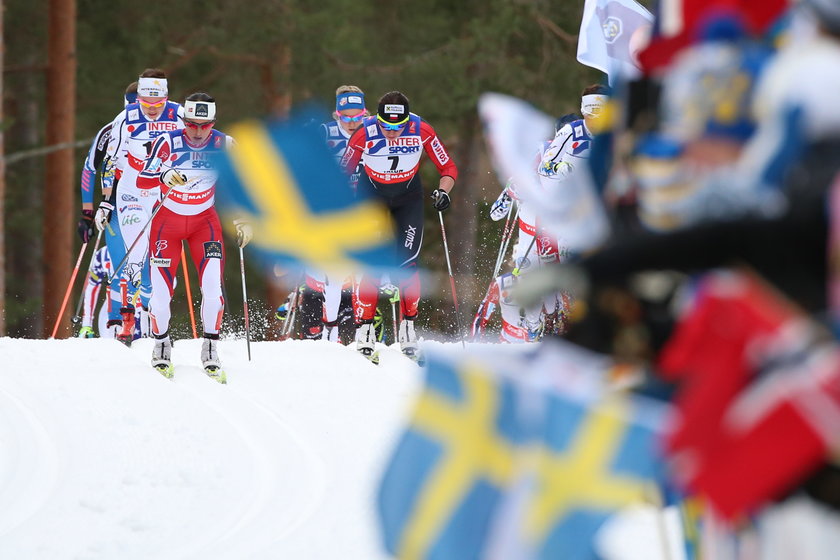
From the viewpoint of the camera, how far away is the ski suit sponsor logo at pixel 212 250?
959 cm

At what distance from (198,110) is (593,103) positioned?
3248 mm

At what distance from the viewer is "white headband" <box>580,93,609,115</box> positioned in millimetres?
10766

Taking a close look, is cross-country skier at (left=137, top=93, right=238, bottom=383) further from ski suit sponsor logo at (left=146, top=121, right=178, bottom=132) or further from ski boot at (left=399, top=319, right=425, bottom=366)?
ski boot at (left=399, top=319, right=425, bottom=366)

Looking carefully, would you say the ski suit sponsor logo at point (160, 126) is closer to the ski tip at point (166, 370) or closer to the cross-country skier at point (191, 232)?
the cross-country skier at point (191, 232)

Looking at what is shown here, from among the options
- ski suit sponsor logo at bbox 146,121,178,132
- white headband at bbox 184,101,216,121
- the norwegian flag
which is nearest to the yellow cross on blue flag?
the norwegian flag

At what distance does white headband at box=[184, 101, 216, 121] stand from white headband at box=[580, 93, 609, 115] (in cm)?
313

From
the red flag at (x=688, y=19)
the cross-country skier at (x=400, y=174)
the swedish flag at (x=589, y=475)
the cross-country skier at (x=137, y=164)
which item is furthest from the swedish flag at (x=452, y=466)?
the cross-country skier at (x=137, y=164)

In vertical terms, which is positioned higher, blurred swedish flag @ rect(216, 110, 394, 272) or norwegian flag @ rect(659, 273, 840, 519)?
blurred swedish flag @ rect(216, 110, 394, 272)

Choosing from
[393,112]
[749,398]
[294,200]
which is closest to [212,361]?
[393,112]

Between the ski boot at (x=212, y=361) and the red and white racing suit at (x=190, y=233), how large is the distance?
101 millimetres

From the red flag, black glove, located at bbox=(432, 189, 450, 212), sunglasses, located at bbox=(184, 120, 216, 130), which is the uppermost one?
the red flag

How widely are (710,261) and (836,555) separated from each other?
1.49 ft

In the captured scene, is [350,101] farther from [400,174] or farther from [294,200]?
[294,200]

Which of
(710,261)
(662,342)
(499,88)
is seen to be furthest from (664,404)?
(499,88)
